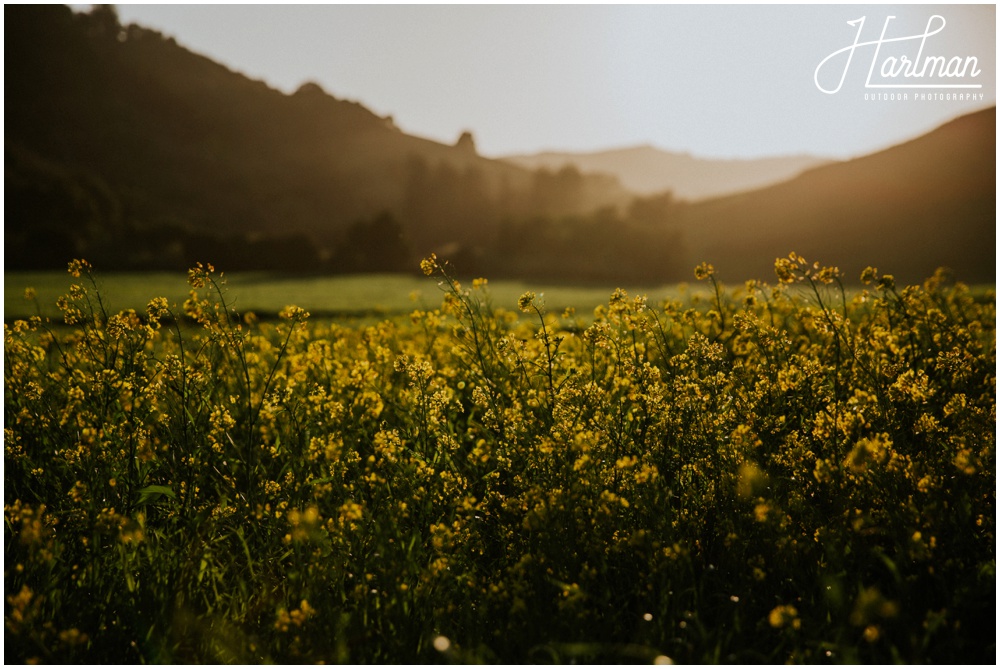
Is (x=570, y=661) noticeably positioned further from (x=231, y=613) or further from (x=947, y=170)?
(x=947, y=170)

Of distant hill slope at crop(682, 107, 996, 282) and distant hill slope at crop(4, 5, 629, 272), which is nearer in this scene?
distant hill slope at crop(682, 107, 996, 282)

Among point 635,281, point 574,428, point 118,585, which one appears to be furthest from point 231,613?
point 635,281

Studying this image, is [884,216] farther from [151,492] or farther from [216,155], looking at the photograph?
[216,155]

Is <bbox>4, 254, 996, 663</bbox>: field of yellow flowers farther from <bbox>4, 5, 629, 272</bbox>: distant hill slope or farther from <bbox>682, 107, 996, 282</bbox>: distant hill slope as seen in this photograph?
<bbox>4, 5, 629, 272</bbox>: distant hill slope

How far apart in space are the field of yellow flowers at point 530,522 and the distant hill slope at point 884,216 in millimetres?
32597

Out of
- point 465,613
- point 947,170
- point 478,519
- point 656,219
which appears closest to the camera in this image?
point 465,613

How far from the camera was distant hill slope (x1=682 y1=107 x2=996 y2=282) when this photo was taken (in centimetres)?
3597

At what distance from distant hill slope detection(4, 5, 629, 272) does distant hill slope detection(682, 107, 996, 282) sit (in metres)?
13.8

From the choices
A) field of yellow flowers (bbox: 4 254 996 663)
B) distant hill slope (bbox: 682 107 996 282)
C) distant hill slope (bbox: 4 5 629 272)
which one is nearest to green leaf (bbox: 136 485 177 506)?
field of yellow flowers (bbox: 4 254 996 663)

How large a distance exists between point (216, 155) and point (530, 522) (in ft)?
346

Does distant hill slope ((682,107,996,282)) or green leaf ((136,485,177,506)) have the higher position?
distant hill slope ((682,107,996,282))

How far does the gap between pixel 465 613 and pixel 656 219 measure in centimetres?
4842

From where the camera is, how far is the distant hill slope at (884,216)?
36.0 meters

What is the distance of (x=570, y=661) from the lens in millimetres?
2008
